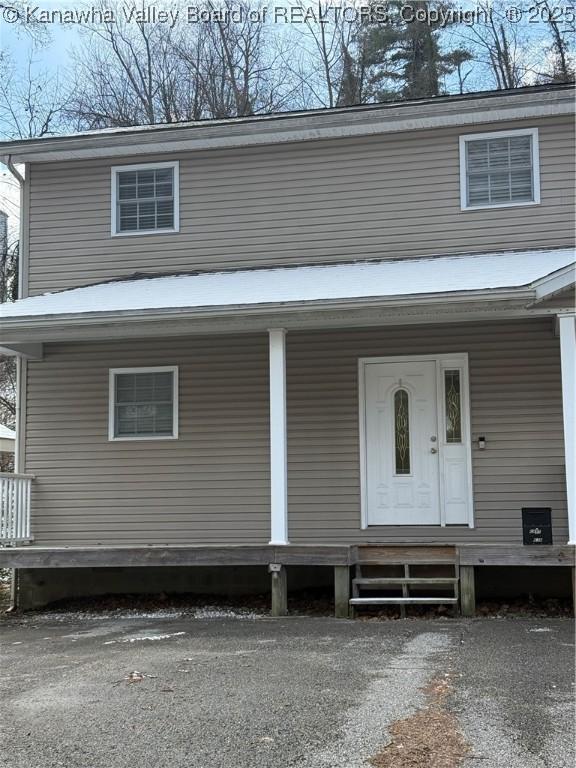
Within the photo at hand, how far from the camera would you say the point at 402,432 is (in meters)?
9.02

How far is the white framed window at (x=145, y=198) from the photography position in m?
10.1

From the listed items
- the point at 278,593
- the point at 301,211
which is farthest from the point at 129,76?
the point at 278,593

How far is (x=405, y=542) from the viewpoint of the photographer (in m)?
8.61

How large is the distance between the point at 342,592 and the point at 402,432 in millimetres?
2080

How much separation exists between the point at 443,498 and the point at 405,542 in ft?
2.12

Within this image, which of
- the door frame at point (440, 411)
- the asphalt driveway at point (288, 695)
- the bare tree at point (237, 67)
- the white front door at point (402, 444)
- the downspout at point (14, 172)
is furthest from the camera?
the bare tree at point (237, 67)

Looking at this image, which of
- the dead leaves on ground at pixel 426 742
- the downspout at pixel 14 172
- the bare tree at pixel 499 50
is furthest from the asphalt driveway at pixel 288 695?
the bare tree at pixel 499 50

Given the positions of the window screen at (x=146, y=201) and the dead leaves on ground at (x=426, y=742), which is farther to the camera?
the window screen at (x=146, y=201)

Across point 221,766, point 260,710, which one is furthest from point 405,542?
point 221,766

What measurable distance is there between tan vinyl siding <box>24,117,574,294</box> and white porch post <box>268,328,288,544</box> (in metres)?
1.96

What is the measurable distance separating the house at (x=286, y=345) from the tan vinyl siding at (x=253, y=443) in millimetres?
25

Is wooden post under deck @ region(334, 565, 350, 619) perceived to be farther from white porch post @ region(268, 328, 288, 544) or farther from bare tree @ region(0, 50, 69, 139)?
bare tree @ region(0, 50, 69, 139)

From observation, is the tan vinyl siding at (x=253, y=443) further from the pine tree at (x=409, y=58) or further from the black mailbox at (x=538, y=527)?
the pine tree at (x=409, y=58)

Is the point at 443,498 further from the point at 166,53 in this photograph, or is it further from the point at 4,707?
the point at 166,53
